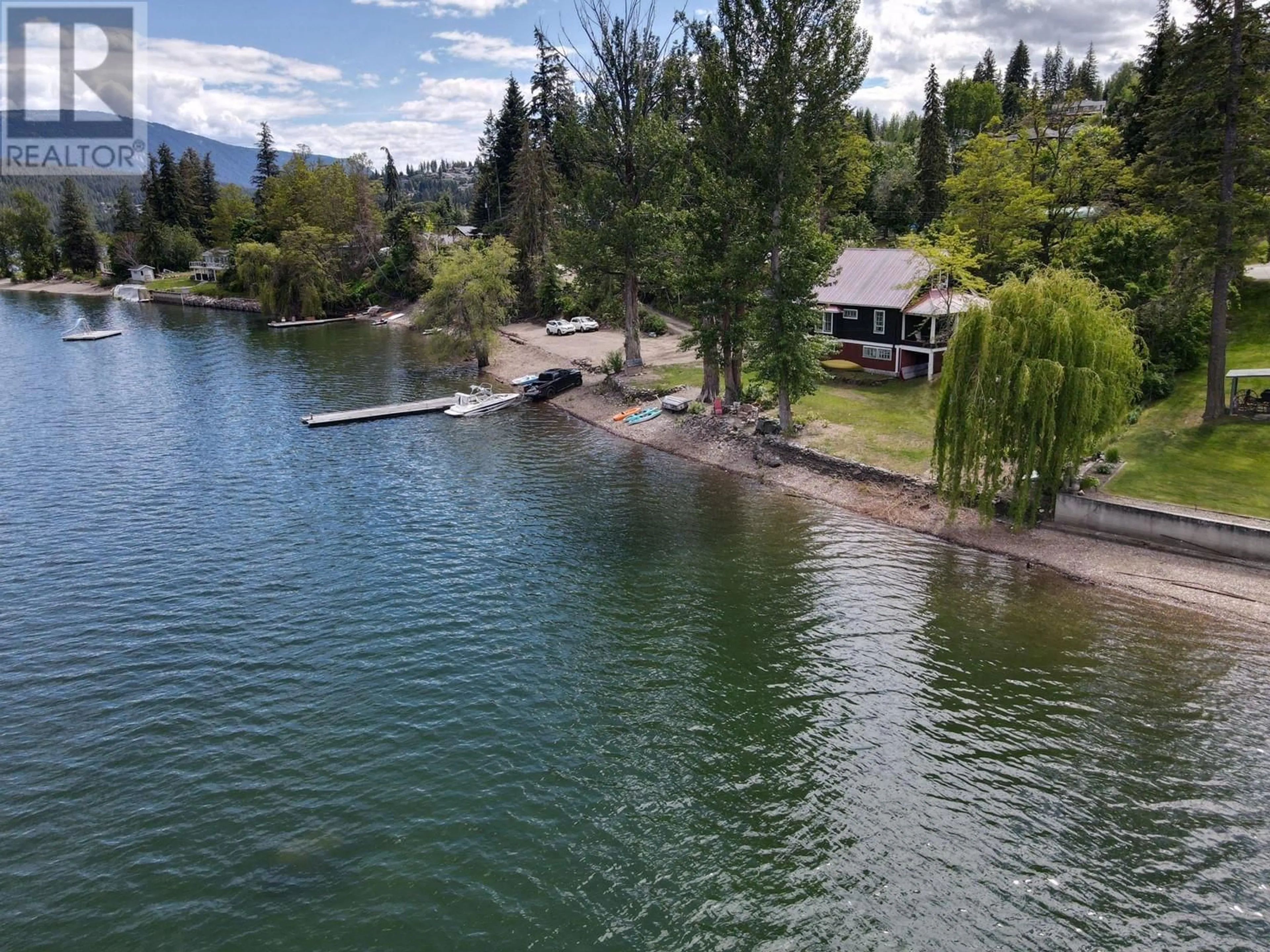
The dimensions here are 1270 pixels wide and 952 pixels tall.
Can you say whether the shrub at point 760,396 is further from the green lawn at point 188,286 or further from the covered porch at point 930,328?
the green lawn at point 188,286

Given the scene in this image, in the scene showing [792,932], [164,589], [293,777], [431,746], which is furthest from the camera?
[164,589]

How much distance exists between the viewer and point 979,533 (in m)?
34.6

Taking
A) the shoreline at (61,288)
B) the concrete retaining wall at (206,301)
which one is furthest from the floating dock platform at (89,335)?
the shoreline at (61,288)

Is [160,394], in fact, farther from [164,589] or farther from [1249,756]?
[1249,756]

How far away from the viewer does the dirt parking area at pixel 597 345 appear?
70.1 meters

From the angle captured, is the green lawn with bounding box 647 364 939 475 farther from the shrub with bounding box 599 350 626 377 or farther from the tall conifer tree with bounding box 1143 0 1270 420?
the shrub with bounding box 599 350 626 377

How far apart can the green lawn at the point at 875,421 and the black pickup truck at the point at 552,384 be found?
21411 millimetres

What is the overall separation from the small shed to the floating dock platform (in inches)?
4349

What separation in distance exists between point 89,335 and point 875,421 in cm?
9416

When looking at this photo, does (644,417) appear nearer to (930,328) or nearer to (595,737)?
(930,328)

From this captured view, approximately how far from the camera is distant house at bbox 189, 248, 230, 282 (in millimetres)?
139375

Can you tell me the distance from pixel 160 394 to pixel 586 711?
5809 centimetres

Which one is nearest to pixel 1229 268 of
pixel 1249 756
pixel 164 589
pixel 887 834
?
pixel 1249 756

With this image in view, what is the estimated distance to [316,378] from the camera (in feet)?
230
